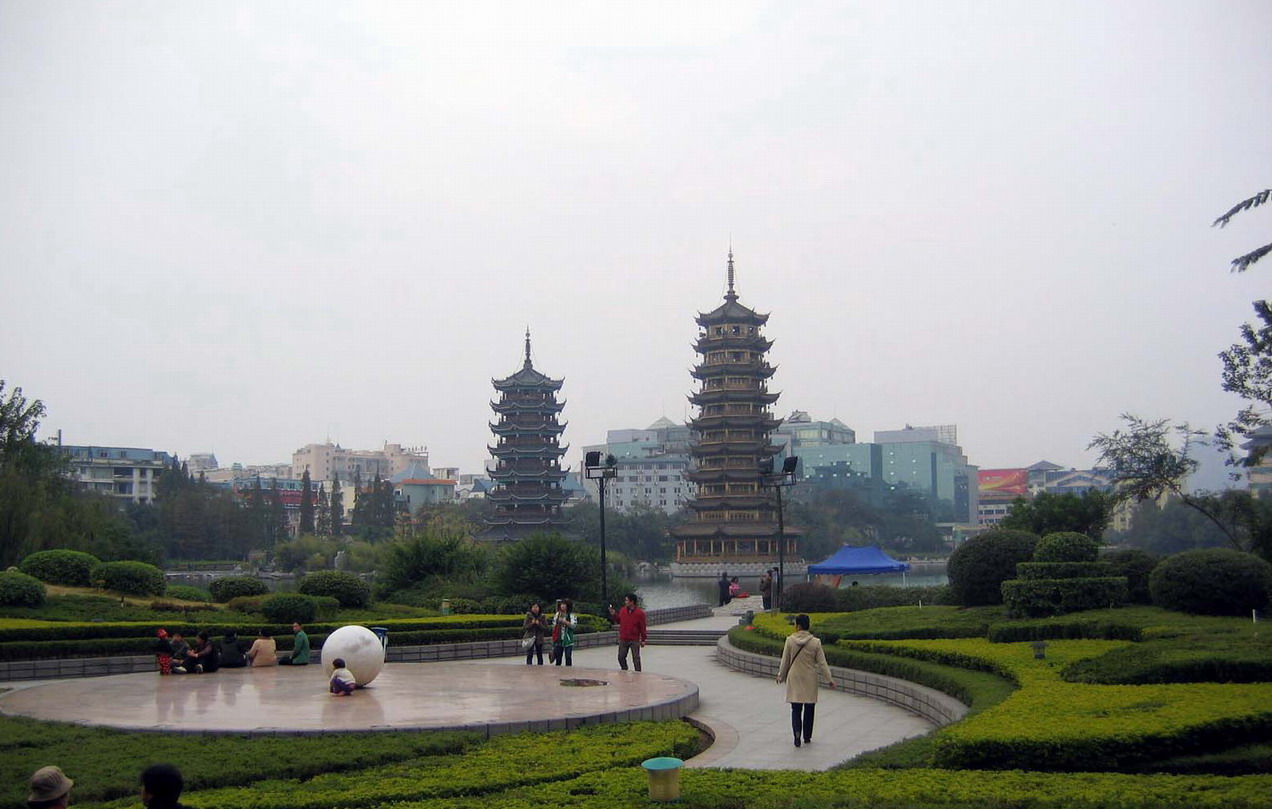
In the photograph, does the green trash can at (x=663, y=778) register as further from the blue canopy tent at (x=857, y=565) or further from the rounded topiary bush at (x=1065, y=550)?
the blue canopy tent at (x=857, y=565)

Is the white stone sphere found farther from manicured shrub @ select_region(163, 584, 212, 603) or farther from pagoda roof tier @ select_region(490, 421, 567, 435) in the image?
pagoda roof tier @ select_region(490, 421, 567, 435)

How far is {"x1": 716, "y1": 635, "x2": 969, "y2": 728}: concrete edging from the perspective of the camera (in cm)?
1156

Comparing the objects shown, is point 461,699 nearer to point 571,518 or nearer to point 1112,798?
point 1112,798

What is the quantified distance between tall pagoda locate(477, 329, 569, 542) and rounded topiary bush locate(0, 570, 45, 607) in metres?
57.2

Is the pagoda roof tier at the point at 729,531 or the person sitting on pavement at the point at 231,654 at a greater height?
the pagoda roof tier at the point at 729,531

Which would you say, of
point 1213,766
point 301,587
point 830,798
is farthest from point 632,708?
point 301,587

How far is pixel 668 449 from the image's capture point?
479 feet

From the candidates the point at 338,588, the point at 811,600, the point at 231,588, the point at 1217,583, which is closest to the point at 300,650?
the point at 338,588

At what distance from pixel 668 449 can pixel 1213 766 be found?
139 metres

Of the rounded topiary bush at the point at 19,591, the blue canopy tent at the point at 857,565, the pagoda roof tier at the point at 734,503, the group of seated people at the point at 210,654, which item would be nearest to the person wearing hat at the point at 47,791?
the group of seated people at the point at 210,654

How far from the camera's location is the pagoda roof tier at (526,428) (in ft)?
254

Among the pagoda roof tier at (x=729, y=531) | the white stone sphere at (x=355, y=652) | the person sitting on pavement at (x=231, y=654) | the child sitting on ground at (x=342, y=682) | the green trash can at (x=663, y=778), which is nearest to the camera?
the green trash can at (x=663, y=778)

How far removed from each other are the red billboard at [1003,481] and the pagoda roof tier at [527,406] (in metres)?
91.4

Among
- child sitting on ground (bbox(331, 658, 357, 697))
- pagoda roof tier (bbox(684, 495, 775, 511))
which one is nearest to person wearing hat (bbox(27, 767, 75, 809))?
child sitting on ground (bbox(331, 658, 357, 697))
